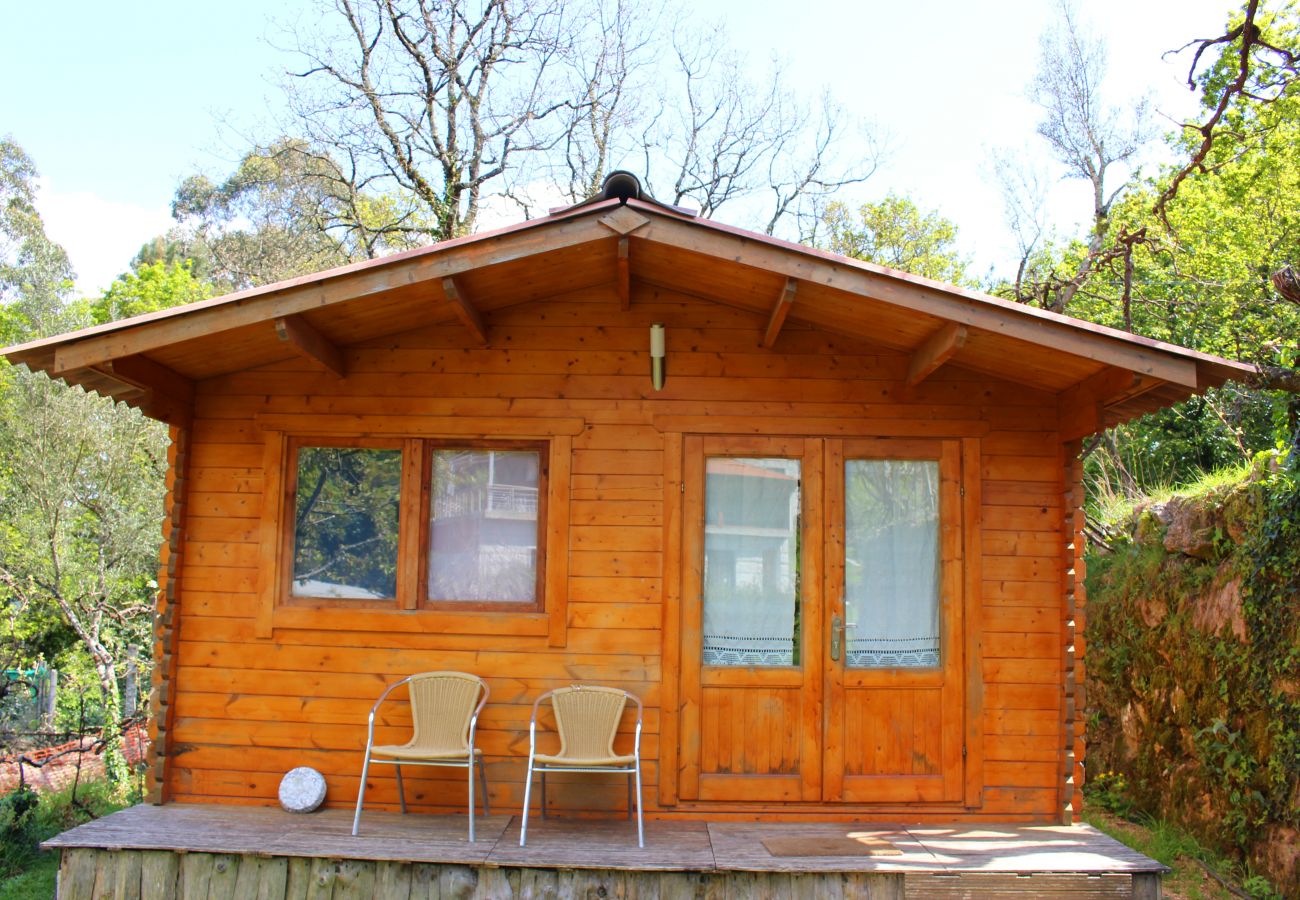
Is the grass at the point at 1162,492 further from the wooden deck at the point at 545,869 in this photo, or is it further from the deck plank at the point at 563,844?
the wooden deck at the point at 545,869

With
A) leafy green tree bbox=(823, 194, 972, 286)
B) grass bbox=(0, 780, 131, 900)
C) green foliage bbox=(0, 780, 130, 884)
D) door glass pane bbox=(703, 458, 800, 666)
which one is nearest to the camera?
door glass pane bbox=(703, 458, 800, 666)

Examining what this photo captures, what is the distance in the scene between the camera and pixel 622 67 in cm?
1720

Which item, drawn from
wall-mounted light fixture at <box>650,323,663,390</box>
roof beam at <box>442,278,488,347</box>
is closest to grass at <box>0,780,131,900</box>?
roof beam at <box>442,278,488,347</box>

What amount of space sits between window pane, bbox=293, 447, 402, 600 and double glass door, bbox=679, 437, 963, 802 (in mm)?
1555

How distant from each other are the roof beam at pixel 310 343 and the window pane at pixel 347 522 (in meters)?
0.46

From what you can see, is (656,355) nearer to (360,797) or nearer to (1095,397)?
(1095,397)

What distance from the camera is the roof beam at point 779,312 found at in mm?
4645

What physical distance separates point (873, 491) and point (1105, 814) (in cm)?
361

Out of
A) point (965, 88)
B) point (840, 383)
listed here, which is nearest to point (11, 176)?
point (965, 88)

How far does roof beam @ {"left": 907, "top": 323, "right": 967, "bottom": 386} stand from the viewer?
15.2 feet

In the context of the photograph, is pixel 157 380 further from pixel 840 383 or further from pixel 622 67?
pixel 622 67

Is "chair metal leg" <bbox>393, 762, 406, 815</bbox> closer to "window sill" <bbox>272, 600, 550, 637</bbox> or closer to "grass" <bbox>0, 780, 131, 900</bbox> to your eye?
"window sill" <bbox>272, 600, 550, 637</bbox>

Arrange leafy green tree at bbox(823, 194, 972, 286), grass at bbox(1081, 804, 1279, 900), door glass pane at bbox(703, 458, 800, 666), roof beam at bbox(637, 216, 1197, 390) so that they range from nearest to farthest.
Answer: roof beam at bbox(637, 216, 1197, 390)
door glass pane at bbox(703, 458, 800, 666)
grass at bbox(1081, 804, 1279, 900)
leafy green tree at bbox(823, 194, 972, 286)

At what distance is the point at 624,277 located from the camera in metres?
5.02
